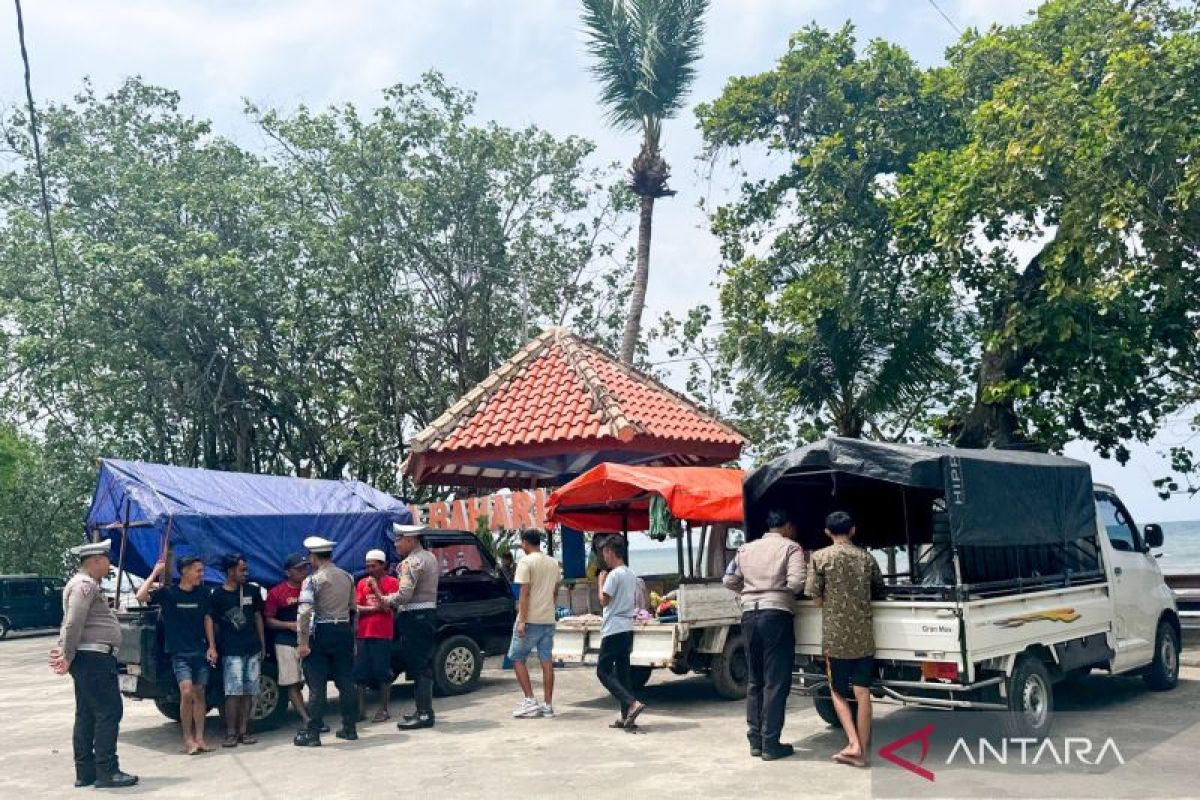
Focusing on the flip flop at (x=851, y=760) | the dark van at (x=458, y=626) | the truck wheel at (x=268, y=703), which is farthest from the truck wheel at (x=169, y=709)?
the flip flop at (x=851, y=760)

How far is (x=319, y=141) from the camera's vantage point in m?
27.2

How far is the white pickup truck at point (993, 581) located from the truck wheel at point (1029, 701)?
14 millimetres

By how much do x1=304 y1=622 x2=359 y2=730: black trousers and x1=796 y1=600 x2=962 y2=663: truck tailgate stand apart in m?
4.79

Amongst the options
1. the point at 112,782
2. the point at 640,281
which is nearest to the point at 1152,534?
the point at 112,782

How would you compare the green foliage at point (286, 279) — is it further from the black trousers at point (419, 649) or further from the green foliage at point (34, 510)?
the black trousers at point (419, 649)

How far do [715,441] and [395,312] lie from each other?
12142 millimetres

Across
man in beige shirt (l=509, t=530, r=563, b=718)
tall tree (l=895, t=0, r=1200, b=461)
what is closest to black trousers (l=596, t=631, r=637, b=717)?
man in beige shirt (l=509, t=530, r=563, b=718)

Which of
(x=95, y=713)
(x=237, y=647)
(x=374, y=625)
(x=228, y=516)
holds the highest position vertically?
(x=228, y=516)

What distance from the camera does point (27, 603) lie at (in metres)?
28.9

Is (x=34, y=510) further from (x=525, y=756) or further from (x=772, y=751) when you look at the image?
(x=772, y=751)

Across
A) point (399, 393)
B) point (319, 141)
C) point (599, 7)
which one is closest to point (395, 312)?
point (399, 393)

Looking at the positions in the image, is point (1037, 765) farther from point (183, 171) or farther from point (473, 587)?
point (183, 171)

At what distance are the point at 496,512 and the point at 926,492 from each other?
632cm

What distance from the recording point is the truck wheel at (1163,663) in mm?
11094
